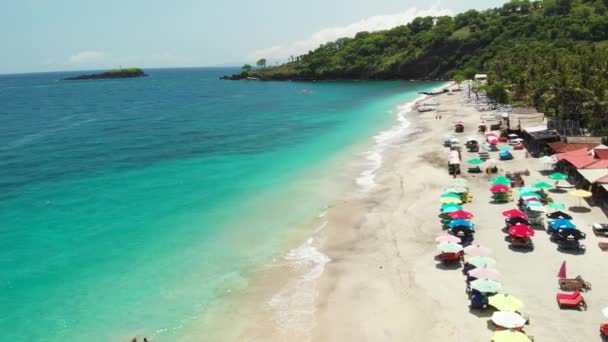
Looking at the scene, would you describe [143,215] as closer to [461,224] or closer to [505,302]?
[461,224]

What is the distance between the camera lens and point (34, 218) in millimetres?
38938

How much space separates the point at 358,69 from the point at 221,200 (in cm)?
16321

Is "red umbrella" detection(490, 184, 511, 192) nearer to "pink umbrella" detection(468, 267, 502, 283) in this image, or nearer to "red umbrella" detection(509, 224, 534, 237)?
"red umbrella" detection(509, 224, 534, 237)

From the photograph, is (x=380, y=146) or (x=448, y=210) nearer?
(x=448, y=210)

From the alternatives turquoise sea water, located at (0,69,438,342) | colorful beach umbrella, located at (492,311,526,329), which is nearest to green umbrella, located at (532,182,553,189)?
turquoise sea water, located at (0,69,438,342)

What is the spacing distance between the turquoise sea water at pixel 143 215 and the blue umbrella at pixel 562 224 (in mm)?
16854

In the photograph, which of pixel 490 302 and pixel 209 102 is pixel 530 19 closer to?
pixel 209 102

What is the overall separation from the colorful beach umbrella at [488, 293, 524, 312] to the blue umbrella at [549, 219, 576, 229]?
876 cm

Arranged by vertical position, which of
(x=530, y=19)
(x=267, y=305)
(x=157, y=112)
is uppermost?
(x=530, y=19)

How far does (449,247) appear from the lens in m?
26.1

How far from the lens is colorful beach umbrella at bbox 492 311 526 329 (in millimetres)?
19031

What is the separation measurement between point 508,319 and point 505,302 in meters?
1.15

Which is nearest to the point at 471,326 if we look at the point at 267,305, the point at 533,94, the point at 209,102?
the point at 267,305

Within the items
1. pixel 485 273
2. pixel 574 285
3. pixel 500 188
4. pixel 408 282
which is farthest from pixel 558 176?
pixel 408 282
